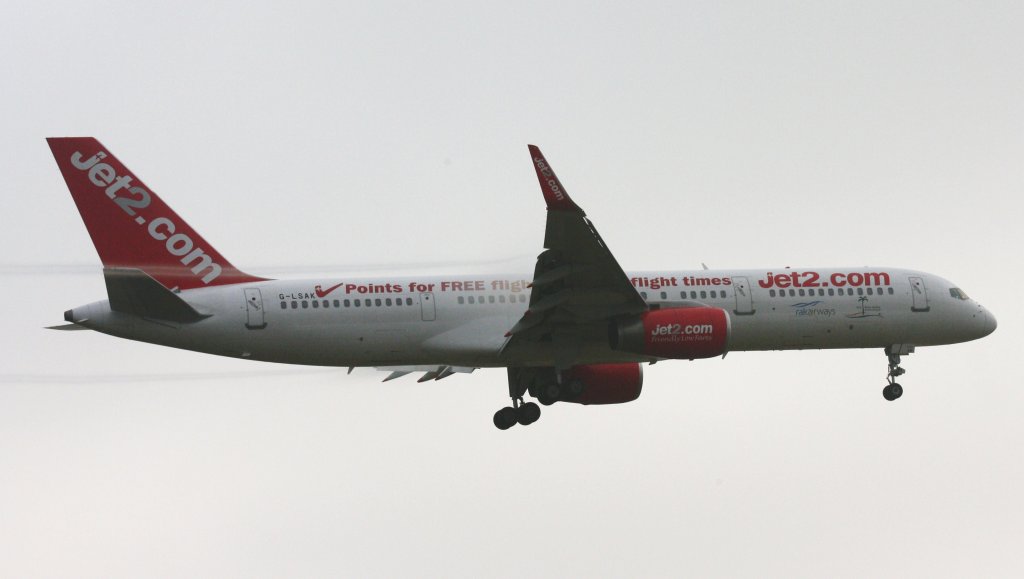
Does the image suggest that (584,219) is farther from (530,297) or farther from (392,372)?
(392,372)

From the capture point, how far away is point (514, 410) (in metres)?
42.4

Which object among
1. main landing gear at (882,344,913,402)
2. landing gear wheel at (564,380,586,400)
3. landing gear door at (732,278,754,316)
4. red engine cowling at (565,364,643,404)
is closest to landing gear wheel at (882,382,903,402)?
main landing gear at (882,344,913,402)

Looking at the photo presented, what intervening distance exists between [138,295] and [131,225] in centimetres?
306

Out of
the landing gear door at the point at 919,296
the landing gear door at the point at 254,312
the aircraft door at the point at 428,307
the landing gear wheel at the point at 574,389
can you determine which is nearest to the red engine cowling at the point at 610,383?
the landing gear wheel at the point at 574,389

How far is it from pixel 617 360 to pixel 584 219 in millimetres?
6768

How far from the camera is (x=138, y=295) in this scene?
114ft

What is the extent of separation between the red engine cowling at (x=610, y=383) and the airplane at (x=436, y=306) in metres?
2.23

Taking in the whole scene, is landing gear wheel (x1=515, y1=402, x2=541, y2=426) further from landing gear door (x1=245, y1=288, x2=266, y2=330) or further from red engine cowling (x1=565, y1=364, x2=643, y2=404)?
landing gear door (x1=245, y1=288, x2=266, y2=330)

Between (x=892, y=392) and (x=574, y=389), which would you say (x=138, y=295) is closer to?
(x=574, y=389)

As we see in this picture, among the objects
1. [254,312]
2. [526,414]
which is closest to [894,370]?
[526,414]

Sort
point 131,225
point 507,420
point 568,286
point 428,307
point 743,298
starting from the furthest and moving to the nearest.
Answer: point 507,420
point 743,298
point 428,307
point 131,225
point 568,286

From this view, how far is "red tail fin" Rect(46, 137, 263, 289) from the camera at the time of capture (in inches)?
1455

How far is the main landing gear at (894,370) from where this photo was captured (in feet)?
140

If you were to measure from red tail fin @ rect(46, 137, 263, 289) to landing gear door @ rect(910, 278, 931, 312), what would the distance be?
18.3 metres
